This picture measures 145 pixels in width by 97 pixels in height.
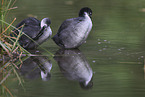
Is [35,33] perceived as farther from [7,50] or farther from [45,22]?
[7,50]

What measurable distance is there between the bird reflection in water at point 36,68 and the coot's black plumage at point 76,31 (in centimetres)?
81

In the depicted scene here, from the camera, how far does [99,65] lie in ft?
21.4

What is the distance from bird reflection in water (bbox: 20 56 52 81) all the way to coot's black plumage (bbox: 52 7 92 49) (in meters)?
0.81

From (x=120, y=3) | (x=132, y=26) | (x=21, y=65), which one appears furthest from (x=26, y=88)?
(x=120, y=3)

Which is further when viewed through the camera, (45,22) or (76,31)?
(45,22)

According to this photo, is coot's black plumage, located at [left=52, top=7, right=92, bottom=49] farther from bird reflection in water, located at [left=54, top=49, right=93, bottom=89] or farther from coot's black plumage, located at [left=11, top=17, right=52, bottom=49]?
coot's black plumage, located at [left=11, top=17, right=52, bottom=49]

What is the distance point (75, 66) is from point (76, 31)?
132 centimetres

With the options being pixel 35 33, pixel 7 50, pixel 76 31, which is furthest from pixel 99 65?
pixel 35 33

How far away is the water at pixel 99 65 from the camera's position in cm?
523

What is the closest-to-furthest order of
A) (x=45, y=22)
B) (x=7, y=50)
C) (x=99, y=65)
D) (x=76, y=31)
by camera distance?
(x=99, y=65), (x=7, y=50), (x=76, y=31), (x=45, y=22)

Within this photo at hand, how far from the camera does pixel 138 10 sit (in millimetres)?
12336

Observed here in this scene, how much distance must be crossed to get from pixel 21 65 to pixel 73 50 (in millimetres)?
1482

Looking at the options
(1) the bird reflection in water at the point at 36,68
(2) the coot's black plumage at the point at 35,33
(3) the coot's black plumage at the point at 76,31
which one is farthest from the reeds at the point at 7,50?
(3) the coot's black plumage at the point at 76,31

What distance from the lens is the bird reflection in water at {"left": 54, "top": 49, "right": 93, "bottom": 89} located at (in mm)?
5770
